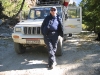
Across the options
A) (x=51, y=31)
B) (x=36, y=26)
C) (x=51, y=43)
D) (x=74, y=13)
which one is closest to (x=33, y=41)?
(x=36, y=26)

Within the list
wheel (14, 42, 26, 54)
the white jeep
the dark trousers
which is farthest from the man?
wheel (14, 42, 26, 54)

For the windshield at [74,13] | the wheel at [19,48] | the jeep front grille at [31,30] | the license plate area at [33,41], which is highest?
the windshield at [74,13]

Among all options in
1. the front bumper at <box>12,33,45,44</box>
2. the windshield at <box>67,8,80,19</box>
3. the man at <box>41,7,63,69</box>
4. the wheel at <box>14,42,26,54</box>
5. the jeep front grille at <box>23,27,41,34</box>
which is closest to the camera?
the man at <box>41,7,63,69</box>

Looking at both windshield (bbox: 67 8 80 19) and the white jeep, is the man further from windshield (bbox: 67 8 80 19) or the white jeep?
windshield (bbox: 67 8 80 19)

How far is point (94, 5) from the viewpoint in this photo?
686 inches

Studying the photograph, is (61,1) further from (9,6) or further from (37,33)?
(9,6)

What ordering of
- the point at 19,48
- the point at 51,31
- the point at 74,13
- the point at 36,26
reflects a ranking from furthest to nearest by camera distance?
1. the point at 74,13
2. the point at 19,48
3. the point at 36,26
4. the point at 51,31

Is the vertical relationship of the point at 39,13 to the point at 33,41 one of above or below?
above

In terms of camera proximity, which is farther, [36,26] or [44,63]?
[36,26]

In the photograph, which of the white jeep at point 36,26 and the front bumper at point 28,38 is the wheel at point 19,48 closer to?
the white jeep at point 36,26

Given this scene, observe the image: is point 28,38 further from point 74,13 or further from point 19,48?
point 74,13

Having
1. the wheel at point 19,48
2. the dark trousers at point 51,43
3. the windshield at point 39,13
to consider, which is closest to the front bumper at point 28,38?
the wheel at point 19,48

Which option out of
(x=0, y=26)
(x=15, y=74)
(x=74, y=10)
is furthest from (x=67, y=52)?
(x=0, y=26)

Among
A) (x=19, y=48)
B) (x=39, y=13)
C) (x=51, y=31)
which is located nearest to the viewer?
(x=51, y=31)
